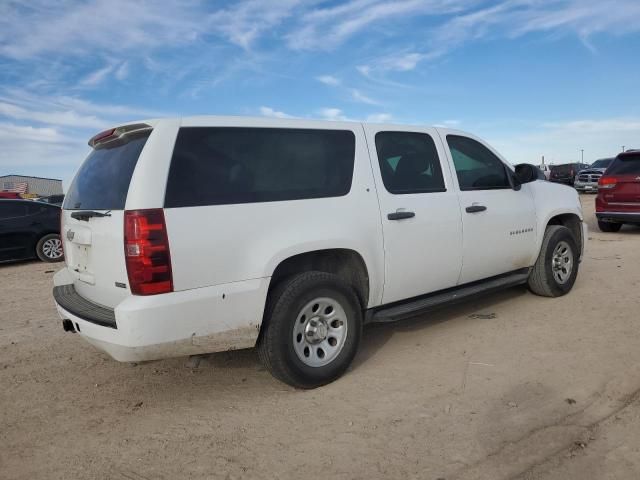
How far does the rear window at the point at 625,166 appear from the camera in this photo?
996 centimetres

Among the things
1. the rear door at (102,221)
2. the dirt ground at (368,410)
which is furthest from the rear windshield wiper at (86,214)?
the dirt ground at (368,410)

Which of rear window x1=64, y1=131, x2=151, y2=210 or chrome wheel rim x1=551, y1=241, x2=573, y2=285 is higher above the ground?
rear window x1=64, y1=131, x2=151, y2=210

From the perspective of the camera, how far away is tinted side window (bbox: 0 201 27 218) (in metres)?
9.78

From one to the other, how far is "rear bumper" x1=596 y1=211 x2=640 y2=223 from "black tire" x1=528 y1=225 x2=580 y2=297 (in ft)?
18.2

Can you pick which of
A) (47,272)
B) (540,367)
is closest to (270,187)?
(540,367)

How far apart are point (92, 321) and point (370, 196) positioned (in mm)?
2100

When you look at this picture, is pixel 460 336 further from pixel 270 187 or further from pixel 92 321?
pixel 92 321

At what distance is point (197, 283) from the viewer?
9.59ft

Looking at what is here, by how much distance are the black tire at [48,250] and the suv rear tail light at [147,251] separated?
27.9ft

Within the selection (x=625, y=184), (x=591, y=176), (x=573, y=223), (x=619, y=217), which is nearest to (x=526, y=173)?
(x=573, y=223)

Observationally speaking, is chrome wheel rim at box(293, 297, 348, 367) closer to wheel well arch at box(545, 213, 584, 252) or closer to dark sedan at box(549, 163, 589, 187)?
wheel well arch at box(545, 213, 584, 252)

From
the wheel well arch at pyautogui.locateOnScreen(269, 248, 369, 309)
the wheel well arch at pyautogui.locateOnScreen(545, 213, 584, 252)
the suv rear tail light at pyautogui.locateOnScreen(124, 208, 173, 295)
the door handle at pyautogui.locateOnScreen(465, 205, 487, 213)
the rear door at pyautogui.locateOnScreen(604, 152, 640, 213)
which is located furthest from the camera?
the rear door at pyautogui.locateOnScreen(604, 152, 640, 213)

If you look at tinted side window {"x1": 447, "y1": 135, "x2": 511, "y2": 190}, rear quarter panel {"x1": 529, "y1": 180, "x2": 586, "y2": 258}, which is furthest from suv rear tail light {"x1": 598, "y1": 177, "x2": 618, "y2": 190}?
tinted side window {"x1": 447, "y1": 135, "x2": 511, "y2": 190}

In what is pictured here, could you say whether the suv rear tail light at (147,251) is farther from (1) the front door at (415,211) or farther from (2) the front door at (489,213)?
(2) the front door at (489,213)
